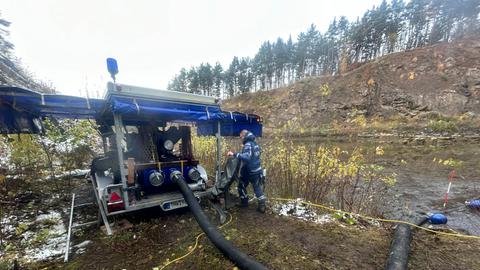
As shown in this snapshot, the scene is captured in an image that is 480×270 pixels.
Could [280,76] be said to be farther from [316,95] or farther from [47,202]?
[47,202]

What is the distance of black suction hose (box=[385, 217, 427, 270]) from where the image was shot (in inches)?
122

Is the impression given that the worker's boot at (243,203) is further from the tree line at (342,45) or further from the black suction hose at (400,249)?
the tree line at (342,45)

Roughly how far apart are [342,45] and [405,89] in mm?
20520

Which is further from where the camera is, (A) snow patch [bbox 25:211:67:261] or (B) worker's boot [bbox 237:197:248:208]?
(B) worker's boot [bbox 237:197:248:208]

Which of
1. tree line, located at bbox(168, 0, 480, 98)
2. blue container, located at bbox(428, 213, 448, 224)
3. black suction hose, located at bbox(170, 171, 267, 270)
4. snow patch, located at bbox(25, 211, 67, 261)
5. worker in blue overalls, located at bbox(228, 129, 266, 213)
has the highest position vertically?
tree line, located at bbox(168, 0, 480, 98)

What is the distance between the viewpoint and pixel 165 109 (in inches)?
174

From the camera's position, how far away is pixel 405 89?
2997 cm

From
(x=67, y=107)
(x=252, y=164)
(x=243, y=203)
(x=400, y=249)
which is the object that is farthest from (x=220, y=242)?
(x=67, y=107)

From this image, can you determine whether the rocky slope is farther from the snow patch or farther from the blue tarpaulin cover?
the snow patch

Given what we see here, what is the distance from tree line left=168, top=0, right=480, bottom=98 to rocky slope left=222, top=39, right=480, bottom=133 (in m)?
7.07

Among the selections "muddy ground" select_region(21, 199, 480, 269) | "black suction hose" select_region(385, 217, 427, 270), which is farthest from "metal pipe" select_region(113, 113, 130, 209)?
"black suction hose" select_region(385, 217, 427, 270)

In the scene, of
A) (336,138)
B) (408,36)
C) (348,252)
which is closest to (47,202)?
(348,252)

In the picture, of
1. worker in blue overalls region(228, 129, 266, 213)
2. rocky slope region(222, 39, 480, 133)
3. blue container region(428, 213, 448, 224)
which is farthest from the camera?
rocky slope region(222, 39, 480, 133)

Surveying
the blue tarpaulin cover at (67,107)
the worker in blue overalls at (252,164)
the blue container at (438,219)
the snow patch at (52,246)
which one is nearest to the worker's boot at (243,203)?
the worker in blue overalls at (252,164)
